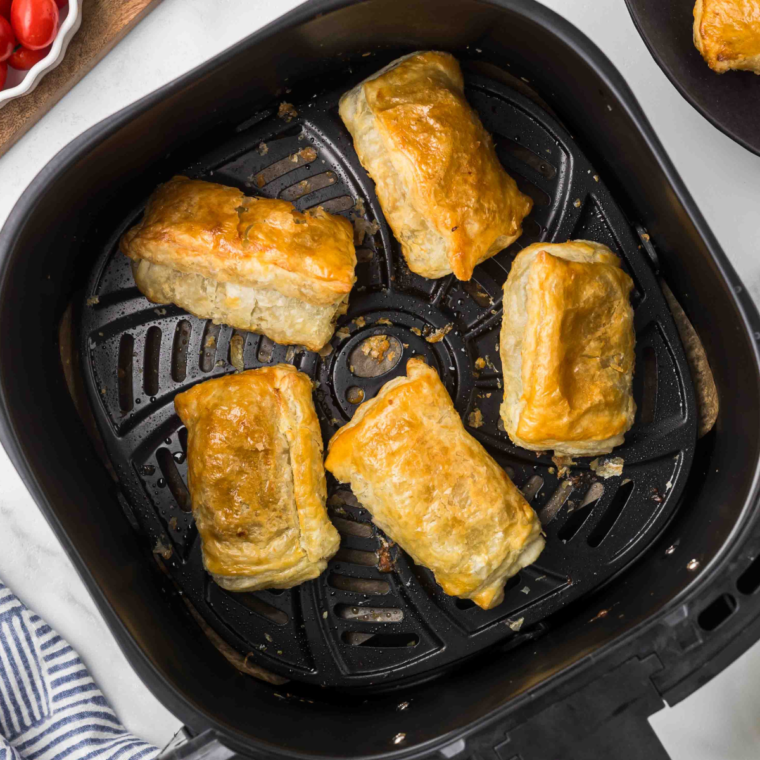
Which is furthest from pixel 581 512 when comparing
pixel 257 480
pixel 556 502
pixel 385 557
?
pixel 257 480

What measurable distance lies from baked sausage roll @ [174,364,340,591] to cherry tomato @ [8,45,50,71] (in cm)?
87

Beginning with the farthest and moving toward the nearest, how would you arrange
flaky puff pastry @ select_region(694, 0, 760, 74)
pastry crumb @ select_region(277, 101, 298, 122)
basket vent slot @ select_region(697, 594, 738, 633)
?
pastry crumb @ select_region(277, 101, 298, 122), flaky puff pastry @ select_region(694, 0, 760, 74), basket vent slot @ select_region(697, 594, 738, 633)

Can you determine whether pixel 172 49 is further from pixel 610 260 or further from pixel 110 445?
pixel 610 260

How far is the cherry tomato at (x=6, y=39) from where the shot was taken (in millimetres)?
1713

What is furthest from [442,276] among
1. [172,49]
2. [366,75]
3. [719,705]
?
[719,705]

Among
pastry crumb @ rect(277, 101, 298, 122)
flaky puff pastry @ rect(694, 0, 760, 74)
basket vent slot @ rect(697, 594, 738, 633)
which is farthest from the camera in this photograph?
pastry crumb @ rect(277, 101, 298, 122)

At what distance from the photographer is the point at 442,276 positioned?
184cm

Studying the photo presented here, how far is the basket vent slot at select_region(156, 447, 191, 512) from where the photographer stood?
184 cm

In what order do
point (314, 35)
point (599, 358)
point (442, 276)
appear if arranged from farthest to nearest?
point (442, 276) → point (599, 358) → point (314, 35)

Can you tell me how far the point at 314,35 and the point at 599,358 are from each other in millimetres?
966

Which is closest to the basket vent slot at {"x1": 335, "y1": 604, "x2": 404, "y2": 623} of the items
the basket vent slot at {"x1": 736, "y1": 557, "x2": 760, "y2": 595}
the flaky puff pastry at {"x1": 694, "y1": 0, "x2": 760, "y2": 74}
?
the basket vent slot at {"x1": 736, "y1": 557, "x2": 760, "y2": 595}

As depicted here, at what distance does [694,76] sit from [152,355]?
143 cm

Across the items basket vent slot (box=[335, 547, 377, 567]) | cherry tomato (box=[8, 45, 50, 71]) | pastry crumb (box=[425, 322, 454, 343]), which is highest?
cherry tomato (box=[8, 45, 50, 71])

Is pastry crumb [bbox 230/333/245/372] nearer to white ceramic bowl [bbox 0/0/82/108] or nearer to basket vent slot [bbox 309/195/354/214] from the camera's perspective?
basket vent slot [bbox 309/195/354/214]
